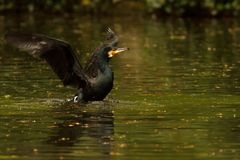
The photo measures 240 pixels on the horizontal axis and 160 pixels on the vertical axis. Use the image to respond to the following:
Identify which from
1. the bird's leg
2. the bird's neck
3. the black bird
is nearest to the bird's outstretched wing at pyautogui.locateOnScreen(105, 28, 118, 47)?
the black bird

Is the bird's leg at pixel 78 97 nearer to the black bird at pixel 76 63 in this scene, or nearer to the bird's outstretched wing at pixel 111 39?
the black bird at pixel 76 63

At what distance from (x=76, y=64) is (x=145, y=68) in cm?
618

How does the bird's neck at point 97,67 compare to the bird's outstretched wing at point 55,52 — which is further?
the bird's neck at point 97,67

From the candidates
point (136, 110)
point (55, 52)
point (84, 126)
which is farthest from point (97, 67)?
point (84, 126)

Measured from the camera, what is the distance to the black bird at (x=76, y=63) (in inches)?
625

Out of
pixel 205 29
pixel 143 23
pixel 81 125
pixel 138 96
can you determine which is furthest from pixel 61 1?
pixel 81 125

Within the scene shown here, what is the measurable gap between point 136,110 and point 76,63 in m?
1.42

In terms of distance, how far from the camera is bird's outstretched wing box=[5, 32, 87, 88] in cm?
1582

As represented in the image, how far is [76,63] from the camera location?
16.5 metres

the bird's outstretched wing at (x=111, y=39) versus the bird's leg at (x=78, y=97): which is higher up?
the bird's outstretched wing at (x=111, y=39)

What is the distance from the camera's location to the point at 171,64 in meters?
23.4

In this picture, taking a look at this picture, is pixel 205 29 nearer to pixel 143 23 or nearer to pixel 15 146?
pixel 143 23

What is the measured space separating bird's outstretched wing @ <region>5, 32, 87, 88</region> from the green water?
43 cm

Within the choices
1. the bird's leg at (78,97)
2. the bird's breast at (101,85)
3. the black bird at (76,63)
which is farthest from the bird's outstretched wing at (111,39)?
the bird's leg at (78,97)
